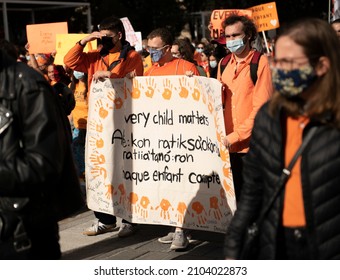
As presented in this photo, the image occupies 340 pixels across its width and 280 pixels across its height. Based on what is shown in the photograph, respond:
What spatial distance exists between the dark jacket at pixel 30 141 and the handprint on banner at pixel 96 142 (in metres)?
3.35

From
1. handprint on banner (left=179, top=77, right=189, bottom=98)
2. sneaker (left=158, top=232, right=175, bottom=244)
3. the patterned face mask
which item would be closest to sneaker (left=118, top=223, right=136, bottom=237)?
sneaker (left=158, top=232, right=175, bottom=244)

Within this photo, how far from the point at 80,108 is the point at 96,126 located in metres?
1.77

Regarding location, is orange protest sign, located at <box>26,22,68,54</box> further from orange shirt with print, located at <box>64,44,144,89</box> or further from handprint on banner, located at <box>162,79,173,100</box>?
handprint on banner, located at <box>162,79,173,100</box>

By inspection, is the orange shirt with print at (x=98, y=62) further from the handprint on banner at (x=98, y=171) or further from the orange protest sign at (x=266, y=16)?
the orange protest sign at (x=266, y=16)

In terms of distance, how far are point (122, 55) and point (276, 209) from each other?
3894 mm

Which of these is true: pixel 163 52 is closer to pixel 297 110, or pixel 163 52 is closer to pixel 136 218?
pixel 136 218

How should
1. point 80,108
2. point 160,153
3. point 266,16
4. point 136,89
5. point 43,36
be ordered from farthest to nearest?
1. point 266,16
2. point 43,36
3. point 80,108
4. point 136,89
5. point 160,153

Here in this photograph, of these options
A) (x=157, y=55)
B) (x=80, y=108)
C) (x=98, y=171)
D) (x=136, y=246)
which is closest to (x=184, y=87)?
(x=157, y=55)

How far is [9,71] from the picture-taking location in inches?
101

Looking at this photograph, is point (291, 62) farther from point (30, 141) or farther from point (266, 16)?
point (266, 16)

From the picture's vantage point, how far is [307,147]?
2.52 metres

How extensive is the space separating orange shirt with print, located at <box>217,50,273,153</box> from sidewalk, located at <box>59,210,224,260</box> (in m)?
0.96
